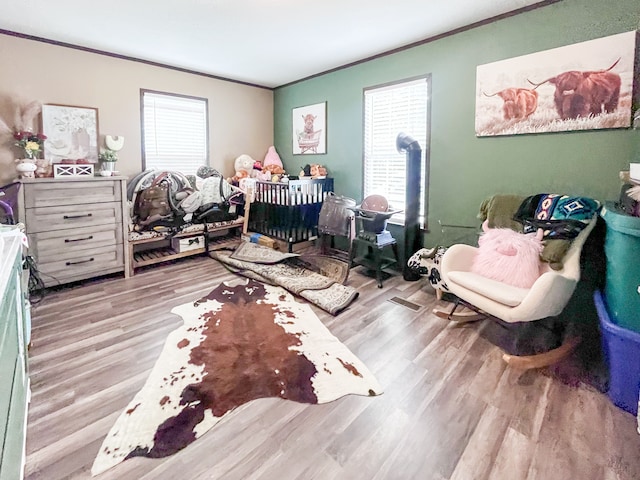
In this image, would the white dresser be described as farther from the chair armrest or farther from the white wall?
the chair armrest

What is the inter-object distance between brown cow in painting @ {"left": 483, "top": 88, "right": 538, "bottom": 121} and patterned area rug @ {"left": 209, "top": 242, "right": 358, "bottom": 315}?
6.64 ft

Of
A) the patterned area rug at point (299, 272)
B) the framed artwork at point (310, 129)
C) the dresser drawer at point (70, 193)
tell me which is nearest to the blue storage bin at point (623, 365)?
the patterned area rug at point (299, 272)

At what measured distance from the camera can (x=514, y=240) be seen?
91.6 inches

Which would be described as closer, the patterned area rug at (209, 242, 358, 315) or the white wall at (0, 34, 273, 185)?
the patterned area rug at (209, 242, 358, 315)

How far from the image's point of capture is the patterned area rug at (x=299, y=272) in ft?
9.74

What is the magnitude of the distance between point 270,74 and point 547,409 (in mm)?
4557

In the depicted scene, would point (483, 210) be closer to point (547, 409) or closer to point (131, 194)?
point (547, 409)

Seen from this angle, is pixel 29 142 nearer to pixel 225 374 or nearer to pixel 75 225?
pixel 75 225

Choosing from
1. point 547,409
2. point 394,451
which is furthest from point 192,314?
point 547,409

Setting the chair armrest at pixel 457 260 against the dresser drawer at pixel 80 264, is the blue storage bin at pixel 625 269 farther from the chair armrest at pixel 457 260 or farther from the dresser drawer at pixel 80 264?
the dresser drawer at pixel 80 264

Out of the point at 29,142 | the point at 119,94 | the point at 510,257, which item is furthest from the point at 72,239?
the point at 510,257

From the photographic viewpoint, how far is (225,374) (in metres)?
1.93

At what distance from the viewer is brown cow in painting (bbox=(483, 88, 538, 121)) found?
2684 mm

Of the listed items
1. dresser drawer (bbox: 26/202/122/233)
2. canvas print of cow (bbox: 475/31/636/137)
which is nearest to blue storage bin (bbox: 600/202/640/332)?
canvas print of cow (bbox: 475/31/636/137)
